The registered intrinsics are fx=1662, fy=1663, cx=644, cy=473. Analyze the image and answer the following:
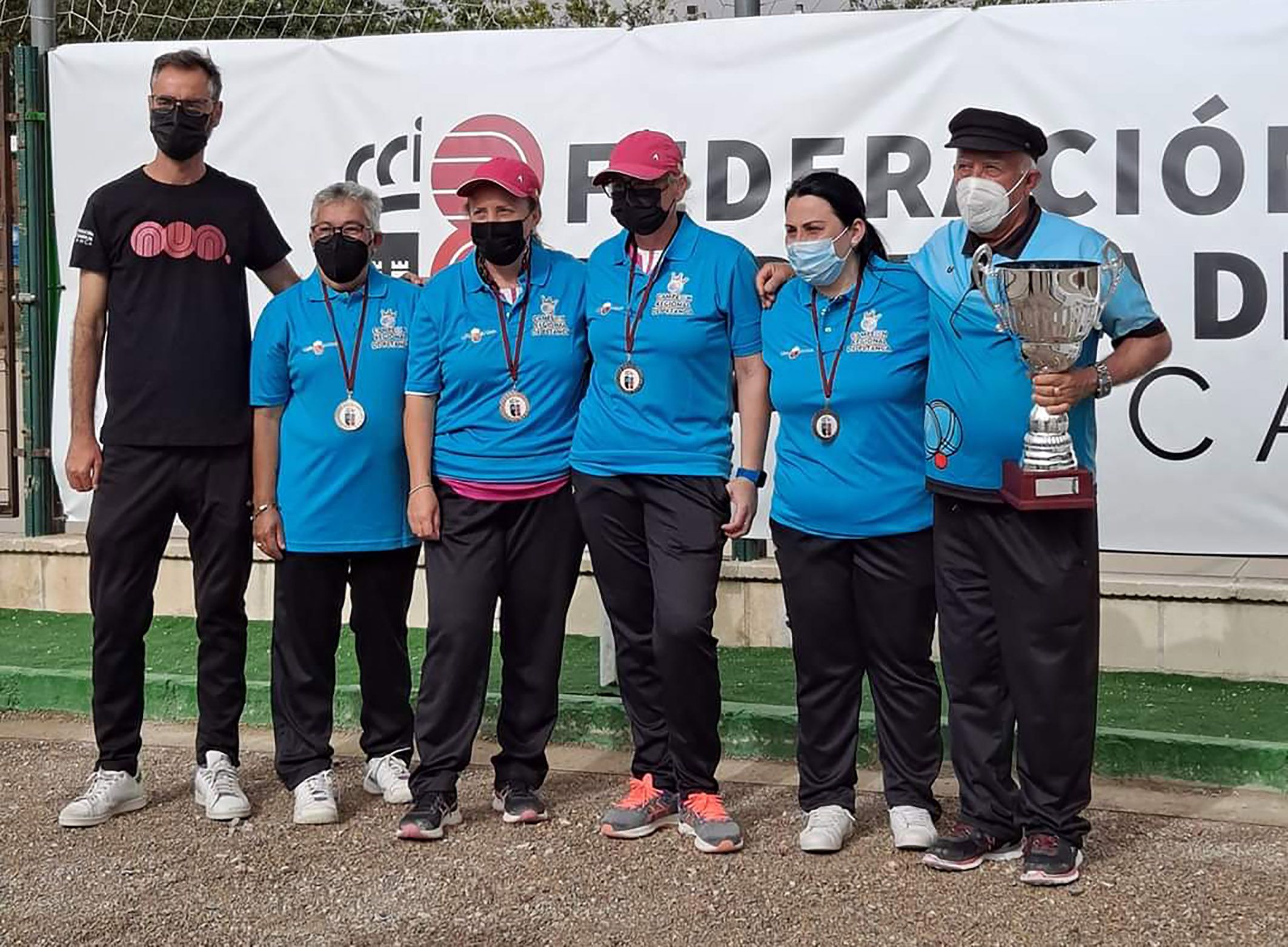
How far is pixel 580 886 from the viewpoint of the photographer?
14.6ft

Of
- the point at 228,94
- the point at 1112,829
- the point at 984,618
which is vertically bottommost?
the point at 1112,829

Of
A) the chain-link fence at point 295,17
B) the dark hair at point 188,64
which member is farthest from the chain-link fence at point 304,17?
the dark hair at point 188,64

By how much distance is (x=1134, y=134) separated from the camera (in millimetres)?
6395

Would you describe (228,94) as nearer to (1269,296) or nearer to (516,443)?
(516,443)

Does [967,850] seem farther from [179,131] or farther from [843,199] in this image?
[179,131]

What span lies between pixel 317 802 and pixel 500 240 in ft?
5.85

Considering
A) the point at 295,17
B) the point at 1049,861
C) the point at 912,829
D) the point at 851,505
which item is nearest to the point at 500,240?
the point at 851,505

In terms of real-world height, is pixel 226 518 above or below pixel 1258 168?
below

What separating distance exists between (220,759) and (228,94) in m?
3.53

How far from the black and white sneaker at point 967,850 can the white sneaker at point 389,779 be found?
1629 millimetres

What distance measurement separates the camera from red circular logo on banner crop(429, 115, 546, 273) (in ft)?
23.3

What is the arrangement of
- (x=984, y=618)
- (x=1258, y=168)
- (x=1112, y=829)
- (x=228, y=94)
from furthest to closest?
(x=228, y=94)
(x=1258, y=168)
(x=1112, y=829)
(x=984, y=618)

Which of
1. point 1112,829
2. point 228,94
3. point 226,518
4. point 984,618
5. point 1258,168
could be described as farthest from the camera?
point 228,94

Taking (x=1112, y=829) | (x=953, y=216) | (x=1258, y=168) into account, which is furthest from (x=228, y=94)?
(x=1112, y=829)
